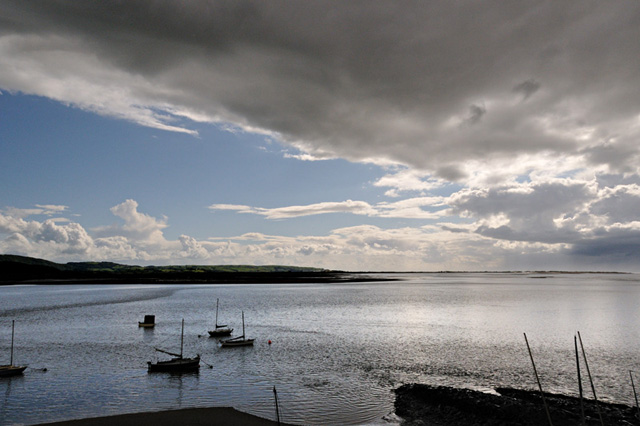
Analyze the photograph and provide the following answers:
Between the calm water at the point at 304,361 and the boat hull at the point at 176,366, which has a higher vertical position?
the boat hull at the point at 176,366

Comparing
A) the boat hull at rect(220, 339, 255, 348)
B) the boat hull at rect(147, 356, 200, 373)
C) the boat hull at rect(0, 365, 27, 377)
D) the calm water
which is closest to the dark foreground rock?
the calm water

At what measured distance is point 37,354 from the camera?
134 feet

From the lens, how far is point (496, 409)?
23.2 meters

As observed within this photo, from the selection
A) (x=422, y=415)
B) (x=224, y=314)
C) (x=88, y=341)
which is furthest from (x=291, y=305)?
(x=422, y=415)

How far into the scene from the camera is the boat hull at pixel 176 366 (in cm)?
3431

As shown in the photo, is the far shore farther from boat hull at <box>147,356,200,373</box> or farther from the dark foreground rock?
boat hull at <box>147,356,200,373</box>

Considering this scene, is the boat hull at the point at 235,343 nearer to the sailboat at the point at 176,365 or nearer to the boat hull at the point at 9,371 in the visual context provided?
the sailboat at the point at 176,365

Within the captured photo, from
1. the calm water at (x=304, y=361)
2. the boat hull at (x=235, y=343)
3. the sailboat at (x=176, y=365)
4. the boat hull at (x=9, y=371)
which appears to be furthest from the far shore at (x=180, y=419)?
the boat hull at (x=235, y=343)

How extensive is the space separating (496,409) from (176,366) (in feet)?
81.7

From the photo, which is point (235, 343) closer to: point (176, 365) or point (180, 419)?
point (176, 365)

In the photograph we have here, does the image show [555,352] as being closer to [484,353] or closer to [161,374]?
[484,353]

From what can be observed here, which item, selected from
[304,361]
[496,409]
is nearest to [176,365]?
[304,361]

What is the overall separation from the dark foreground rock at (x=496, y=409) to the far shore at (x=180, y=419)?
8.46 m

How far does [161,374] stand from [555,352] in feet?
124
